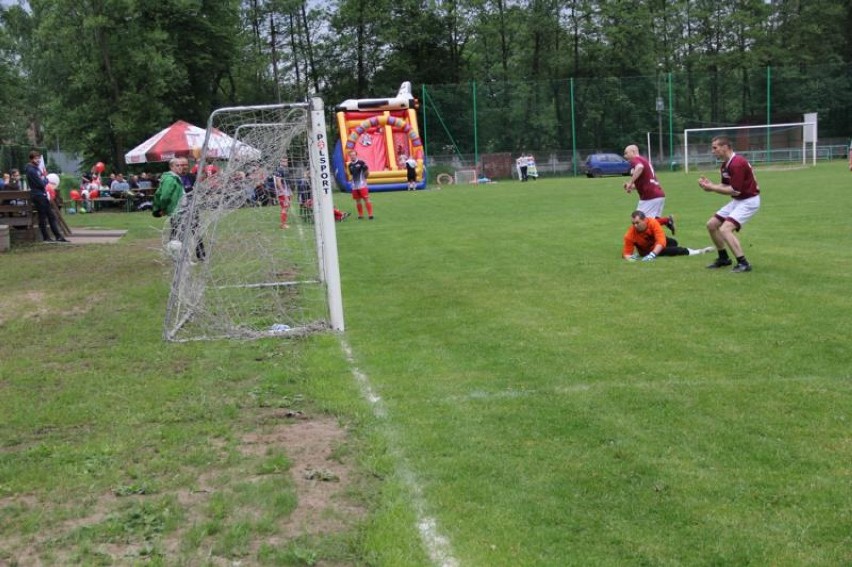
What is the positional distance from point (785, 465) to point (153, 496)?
131 inches

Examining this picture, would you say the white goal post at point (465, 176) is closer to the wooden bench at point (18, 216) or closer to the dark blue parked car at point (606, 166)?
the dark blue parked car at point (606, 166)

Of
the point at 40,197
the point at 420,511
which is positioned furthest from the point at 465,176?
the point at 420,511

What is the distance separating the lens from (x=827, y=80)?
1895 inches

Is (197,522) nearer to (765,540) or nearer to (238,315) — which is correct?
(765,540)

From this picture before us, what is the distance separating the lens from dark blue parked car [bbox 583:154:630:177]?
42906mm

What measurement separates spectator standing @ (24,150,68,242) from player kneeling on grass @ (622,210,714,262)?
39.1 feet

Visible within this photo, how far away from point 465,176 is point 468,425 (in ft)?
128

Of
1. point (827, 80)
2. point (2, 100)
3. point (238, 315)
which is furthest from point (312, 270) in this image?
point (827, 80)

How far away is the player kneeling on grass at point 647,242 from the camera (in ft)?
37.5

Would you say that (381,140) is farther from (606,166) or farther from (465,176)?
(606,166)

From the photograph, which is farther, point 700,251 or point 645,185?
point 645,185

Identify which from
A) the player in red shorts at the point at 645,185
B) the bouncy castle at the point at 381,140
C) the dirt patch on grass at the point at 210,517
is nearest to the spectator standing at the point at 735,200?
the player in red shorts at the point at 645,185

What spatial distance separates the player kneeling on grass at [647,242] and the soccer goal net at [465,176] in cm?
3141

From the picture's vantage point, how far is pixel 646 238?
38.0 ft
